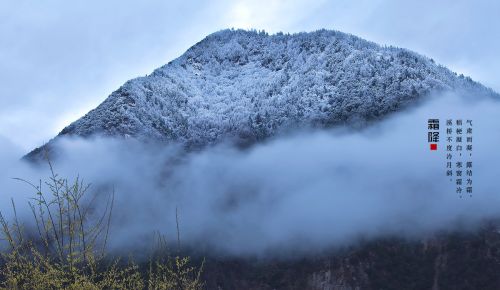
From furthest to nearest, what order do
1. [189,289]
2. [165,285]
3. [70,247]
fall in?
[189,289]
[165,285]
[70,247]

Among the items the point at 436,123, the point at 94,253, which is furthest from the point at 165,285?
the point at 436,123

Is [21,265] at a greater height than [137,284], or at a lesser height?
greater

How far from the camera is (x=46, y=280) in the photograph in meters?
19.0

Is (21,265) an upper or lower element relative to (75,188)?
lower

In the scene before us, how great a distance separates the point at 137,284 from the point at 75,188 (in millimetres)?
4298

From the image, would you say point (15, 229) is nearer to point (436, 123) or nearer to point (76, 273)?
point (76, 273)

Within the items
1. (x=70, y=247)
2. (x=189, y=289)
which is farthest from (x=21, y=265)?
(x=189, y=289)

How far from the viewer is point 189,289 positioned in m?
22.0

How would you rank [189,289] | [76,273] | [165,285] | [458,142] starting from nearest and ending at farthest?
[76,273] → [165,285] → [189,289] → [458,142]

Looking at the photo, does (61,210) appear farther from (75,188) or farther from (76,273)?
(76,273)

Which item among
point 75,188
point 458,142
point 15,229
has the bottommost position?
point 458,142

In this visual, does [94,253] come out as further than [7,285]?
Yes

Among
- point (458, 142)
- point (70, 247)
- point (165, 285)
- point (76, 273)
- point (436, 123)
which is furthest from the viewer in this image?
point (458, 142)

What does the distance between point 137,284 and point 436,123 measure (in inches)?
2844
